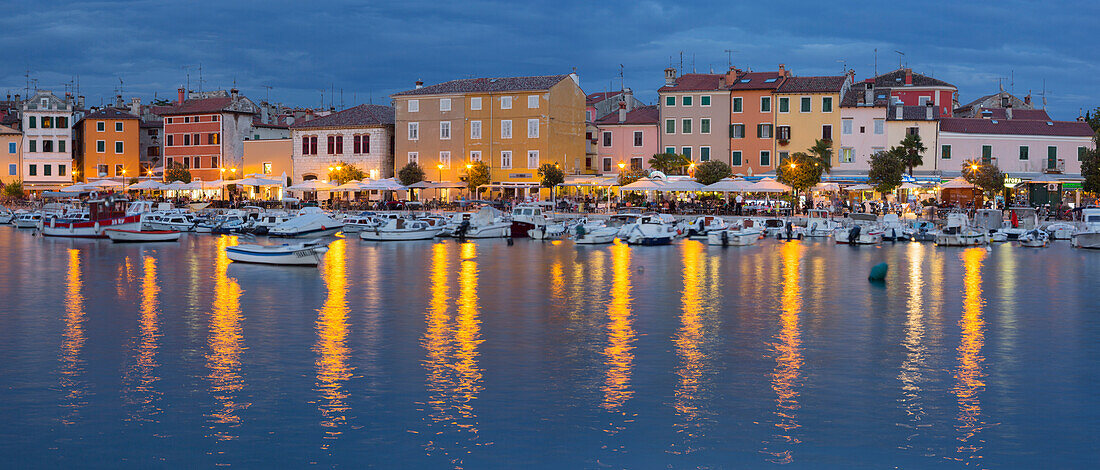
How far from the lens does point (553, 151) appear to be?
7569 centimetres

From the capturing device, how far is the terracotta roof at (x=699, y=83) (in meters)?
75.1

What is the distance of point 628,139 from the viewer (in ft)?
257

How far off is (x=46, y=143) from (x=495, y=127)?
47.4 metres

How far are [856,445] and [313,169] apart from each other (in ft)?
236

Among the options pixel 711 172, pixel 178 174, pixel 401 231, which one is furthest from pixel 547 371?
pixel 178 174

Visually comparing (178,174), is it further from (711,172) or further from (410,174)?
(711,172)

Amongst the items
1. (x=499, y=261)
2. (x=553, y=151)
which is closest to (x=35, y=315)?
(x=499, y=261)

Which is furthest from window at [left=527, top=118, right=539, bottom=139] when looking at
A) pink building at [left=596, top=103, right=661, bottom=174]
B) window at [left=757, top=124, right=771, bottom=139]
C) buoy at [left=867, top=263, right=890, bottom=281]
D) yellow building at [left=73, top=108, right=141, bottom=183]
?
yellow building at [left=73, top=108, right=141, bottom=183]

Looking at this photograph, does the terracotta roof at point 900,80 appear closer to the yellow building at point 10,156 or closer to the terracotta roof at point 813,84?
the terracotta roof at point 813,84

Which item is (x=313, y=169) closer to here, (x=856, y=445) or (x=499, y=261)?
(x=499, y=261)

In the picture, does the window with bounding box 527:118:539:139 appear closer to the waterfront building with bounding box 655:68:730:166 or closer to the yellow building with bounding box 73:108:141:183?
the waterfront building with bounding box 655:68:730:166

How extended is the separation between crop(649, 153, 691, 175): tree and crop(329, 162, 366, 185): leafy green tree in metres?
21.7

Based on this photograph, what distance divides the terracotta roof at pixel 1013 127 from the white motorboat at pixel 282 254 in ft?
157

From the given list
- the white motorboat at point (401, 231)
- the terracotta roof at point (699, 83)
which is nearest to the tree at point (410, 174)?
the white motorboat at point (401, 231)
